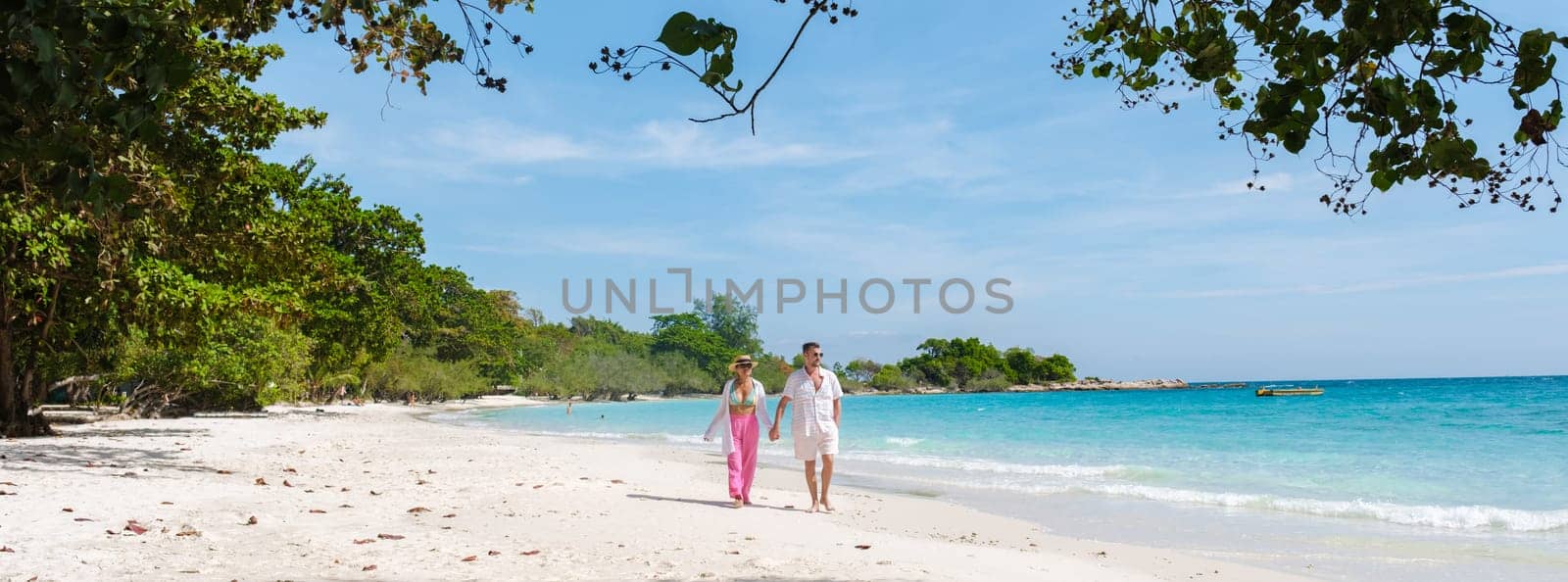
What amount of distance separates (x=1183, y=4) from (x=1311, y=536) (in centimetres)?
717

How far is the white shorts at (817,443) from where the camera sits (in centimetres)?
879

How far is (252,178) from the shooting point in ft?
43.4

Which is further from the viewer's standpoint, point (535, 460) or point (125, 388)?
point (125, 388)

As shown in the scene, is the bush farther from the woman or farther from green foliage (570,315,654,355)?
the woman

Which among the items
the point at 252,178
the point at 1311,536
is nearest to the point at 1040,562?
the point at 1311,536

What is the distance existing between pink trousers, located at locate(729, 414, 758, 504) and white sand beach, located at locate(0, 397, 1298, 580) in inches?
11.0

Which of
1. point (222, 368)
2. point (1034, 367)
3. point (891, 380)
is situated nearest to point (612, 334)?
point (891, 380)

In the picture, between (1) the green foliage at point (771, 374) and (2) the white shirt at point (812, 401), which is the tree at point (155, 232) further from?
(1) the green foliage at point (771, 374)

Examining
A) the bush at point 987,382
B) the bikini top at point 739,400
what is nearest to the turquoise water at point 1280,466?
the bikini top at point 739,400

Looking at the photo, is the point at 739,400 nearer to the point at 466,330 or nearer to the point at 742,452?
the point at 742,452

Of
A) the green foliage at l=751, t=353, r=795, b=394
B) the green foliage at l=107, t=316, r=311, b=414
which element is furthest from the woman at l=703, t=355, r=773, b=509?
the green foliage at l=751, t=353, r=795, b=394

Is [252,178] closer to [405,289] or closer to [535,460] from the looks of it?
[535,460]

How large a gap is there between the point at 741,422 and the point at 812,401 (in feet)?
2.72

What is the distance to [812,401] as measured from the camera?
8703 mm
